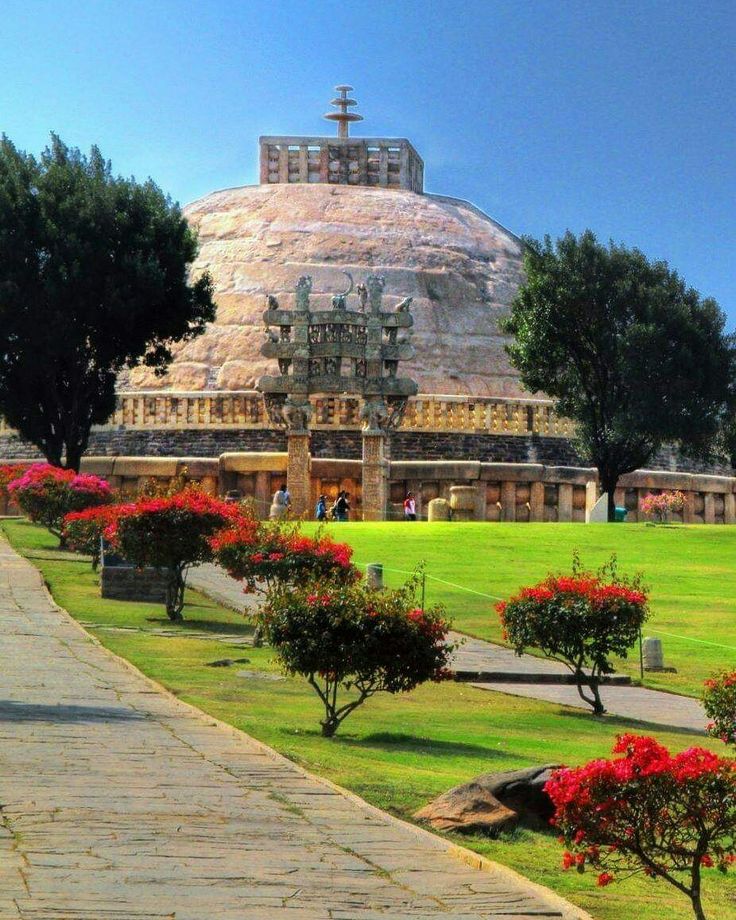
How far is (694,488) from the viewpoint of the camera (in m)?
46.3

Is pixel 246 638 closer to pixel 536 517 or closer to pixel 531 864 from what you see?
pixel 531 864

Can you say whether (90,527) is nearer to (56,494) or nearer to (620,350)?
(56,494)

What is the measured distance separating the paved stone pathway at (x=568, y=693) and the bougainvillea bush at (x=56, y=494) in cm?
1139

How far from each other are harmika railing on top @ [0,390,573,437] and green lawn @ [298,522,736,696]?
12.6 m

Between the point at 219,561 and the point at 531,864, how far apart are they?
13.0 metres

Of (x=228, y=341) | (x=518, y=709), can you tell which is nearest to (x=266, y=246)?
(x=228, y=341)

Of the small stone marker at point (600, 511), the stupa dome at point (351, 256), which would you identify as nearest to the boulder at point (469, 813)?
the small stone marker at point (600, 511)

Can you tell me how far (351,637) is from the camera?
1250cm

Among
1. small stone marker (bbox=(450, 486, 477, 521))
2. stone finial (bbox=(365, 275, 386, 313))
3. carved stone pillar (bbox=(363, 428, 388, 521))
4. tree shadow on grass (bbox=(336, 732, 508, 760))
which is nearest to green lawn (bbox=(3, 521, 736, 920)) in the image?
tree shadow on grass (bbox=(336, 732, 508, 760))

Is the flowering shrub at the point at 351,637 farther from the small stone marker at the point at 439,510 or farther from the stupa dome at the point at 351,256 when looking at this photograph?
the stupa dome at the point at 351,256

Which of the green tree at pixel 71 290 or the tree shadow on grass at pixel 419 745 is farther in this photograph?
the green tree at pixel 71 290

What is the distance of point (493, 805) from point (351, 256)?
2045 inches

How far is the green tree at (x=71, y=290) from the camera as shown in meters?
38.3

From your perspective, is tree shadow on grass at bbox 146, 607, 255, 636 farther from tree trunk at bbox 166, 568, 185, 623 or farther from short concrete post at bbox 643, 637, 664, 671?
short concrete post at bbox 643, 637, 664, 671
